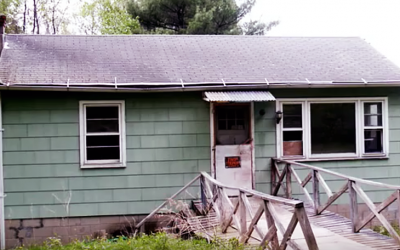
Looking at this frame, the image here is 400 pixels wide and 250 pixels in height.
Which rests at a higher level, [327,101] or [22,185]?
[327,101]

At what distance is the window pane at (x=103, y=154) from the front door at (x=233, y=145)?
1.92 metres

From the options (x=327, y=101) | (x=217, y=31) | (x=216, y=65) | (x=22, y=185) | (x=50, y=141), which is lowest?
(x=22, y=185)

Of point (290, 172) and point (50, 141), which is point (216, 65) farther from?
point (50, 141)

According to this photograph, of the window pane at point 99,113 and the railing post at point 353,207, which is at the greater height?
the window pane at point 99,113

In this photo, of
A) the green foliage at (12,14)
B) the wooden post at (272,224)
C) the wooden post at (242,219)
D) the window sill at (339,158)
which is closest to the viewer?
the wooden post at (272,224)

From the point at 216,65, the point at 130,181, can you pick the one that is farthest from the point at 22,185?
the point at 216,65

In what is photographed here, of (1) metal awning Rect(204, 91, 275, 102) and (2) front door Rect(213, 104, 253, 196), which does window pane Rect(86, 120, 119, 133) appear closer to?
(1) metal awning Rect(204, 91, 275, 102)

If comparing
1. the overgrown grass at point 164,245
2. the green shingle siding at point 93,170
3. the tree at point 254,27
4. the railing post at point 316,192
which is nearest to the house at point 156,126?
the green shingle siding at point 93,170

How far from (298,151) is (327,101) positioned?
1171mm

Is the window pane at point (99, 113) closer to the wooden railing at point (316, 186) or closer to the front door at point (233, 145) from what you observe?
the front door at point (233, 145)

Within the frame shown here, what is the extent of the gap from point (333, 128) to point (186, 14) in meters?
15.5

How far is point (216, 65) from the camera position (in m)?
9.23

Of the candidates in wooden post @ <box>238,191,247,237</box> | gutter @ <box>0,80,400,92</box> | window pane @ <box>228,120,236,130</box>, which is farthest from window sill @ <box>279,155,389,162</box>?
wooden post @ <box>238,191,247,237</box>

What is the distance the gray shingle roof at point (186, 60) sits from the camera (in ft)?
27.6
